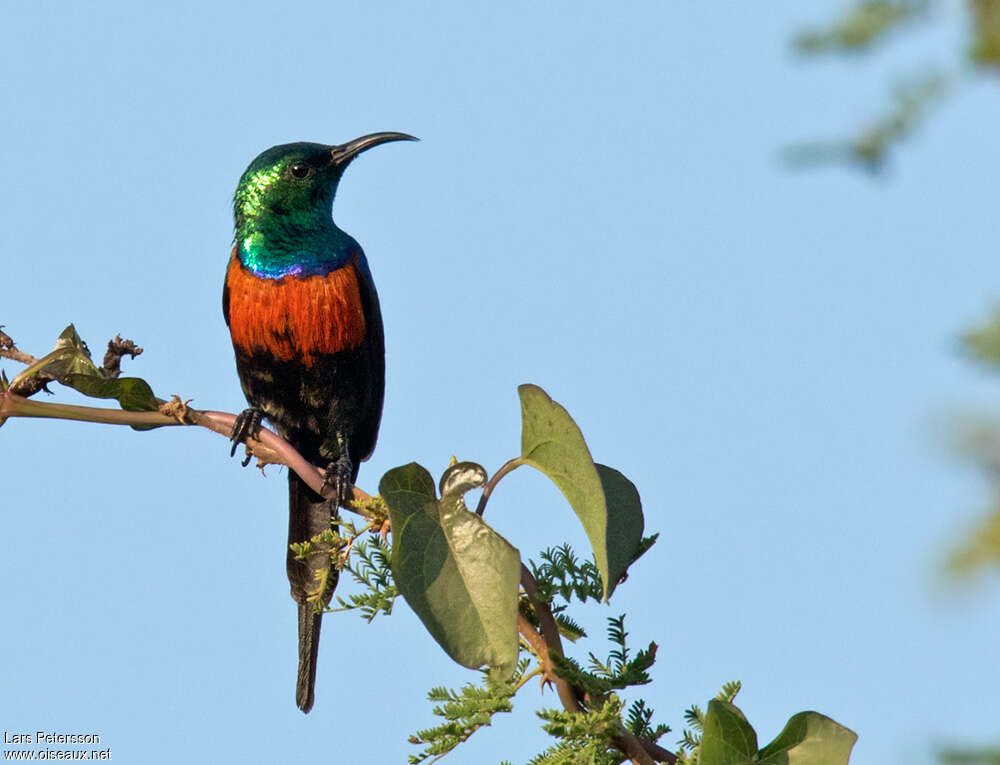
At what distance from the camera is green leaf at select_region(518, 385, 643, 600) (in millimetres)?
1726

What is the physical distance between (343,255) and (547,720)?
3.28 m

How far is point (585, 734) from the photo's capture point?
1.57 meters

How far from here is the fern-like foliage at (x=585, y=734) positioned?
60.8 inches

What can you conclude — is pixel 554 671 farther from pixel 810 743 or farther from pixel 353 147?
pixel 353 147

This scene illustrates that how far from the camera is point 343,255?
4.67m

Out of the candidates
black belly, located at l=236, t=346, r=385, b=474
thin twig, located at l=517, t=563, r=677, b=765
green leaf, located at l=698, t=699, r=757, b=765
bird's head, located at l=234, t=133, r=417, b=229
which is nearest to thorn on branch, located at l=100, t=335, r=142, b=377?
thin twig, located at l=517, t=563, r=677, b=765

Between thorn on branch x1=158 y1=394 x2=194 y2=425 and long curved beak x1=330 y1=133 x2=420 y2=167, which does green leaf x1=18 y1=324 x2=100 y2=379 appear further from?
long curved beak x1=330 y1=133 x2=420 y2=167

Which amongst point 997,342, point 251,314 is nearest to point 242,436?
point 997,342

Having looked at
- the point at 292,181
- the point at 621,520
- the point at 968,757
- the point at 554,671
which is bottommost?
the point at 968,757

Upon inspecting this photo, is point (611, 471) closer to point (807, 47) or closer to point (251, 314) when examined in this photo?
point (807, 47)

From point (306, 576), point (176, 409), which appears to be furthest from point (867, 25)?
point (306, 576)

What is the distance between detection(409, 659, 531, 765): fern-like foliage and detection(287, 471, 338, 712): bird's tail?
3.85 feet

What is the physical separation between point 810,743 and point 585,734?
292 millimetres

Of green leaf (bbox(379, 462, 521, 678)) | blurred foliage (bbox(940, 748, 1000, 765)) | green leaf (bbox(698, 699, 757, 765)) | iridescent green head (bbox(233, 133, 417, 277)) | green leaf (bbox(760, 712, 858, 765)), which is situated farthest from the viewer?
iridescent green head (bbox(233, 133, 417, 277))
